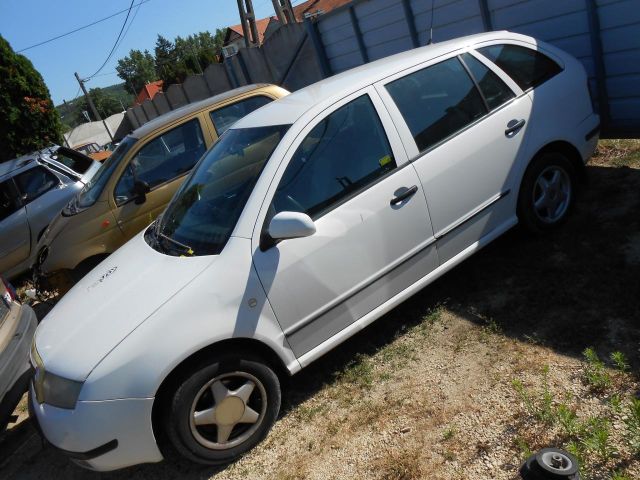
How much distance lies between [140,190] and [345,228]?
128 inches

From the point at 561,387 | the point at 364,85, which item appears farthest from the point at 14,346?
the point at 561,387

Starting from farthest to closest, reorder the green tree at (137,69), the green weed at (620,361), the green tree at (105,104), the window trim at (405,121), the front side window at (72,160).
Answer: the green tree at (137,69)
the green tree at (105,104)
the front side window at (72,160)
the window trim at (405,121)
the green weed at (620,361)

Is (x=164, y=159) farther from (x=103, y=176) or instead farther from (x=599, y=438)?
(x=599, y=438)

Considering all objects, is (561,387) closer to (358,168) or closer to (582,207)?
(358,168)

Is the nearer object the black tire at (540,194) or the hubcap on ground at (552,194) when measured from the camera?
the black tire at (540,194)

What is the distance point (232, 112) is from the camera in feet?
20.1

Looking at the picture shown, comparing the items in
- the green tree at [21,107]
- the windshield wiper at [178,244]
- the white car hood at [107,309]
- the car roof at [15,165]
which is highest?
the green tree at [21,107]

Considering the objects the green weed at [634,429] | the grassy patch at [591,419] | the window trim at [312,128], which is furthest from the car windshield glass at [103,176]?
the green weed at [634,429]

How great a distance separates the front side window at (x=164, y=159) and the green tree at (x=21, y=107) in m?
10.7

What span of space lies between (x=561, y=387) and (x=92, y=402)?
2429mm

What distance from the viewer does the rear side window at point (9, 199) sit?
831cm

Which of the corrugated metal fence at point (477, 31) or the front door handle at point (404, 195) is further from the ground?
the corrugated metal fence at point (477, 31)

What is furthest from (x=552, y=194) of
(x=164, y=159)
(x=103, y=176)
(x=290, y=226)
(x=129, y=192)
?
(x=103, y=176)

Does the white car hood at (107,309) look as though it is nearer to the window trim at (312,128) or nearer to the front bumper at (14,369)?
the window trim at (312,128)
